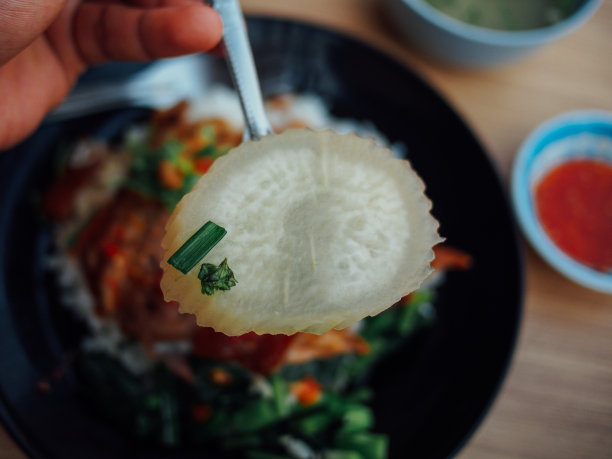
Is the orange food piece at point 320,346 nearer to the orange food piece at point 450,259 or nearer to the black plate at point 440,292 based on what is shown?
the black plate at point 440,292

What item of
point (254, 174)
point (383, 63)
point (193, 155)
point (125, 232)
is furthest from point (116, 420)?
point (383, 63)

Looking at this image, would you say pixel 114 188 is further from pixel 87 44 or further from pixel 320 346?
pixel 320 346

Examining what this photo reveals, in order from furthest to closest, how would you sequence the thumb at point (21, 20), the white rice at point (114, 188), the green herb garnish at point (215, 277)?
the white rice at point (114, 188), the thumb at point (21, 20), the green herb garnish at point (215, 277)

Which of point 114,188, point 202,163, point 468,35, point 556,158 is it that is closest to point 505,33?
point 468,35

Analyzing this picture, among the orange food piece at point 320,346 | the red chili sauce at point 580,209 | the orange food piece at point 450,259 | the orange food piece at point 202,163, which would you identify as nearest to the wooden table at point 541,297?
the red chili sauce at point 580,209

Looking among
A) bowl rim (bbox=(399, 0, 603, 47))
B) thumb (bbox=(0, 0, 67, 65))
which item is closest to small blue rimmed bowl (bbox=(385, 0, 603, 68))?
bowl rim (bbox=(399, 0, 603, 47))

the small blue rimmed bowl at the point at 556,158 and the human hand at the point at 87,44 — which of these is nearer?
the human hand at the point at 87,44

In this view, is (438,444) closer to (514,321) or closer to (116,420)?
(514,321)
